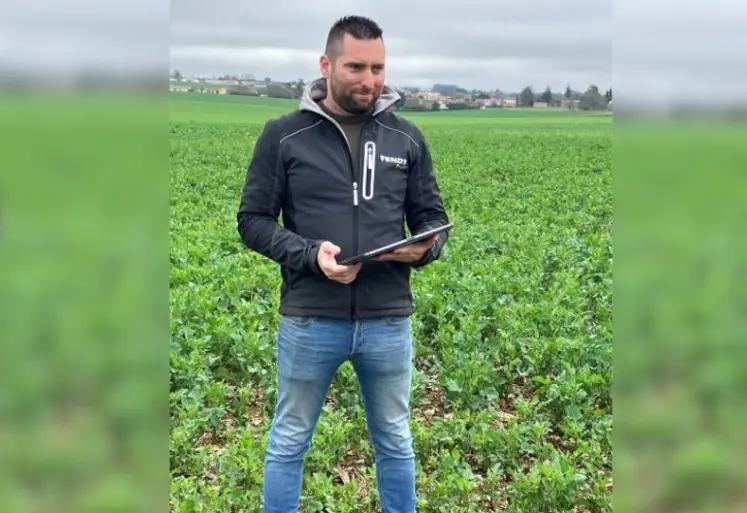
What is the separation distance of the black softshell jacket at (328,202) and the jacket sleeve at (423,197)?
5 centimetres

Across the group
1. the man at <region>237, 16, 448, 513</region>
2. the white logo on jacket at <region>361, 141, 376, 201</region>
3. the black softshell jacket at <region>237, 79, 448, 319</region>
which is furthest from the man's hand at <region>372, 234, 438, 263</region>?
the white logo on jacket at <region>361, 141, 376, 201</region>

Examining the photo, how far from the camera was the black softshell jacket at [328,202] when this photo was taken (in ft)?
9.40

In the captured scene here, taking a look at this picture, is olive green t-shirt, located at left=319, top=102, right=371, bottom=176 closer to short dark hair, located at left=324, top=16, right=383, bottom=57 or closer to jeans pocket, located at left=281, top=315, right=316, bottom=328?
short dark hair, located at left=324, top=16, right=383, bottom=57

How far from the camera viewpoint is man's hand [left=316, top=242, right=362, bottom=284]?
2.66 meters

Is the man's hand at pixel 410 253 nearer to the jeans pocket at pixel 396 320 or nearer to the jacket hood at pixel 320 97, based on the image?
the jeans pocket at pixel 396 320

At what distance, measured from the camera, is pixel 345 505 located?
12.9 ft

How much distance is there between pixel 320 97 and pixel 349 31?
339mm

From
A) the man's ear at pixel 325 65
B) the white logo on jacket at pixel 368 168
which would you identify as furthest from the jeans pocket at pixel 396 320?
the man's ear at pixel 325 65

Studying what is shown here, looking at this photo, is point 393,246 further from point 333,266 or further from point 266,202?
point 266,202

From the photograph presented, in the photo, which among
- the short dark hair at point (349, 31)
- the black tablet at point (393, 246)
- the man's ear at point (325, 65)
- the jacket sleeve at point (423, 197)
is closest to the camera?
the black tablet at point (393, 246)
